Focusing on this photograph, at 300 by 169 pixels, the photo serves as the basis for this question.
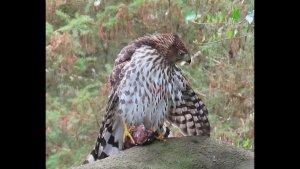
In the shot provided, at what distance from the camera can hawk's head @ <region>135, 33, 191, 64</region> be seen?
304cm

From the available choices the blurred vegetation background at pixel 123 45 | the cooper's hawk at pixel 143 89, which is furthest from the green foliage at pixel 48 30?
the cooper's hawk at pixel 143 89

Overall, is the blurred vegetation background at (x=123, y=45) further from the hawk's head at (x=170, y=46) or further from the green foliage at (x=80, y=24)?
the hawk's head at (x=170, y=46)

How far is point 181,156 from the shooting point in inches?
121

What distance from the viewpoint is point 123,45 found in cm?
315

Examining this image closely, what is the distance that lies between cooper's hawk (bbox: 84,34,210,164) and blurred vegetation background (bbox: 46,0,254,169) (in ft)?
0.30

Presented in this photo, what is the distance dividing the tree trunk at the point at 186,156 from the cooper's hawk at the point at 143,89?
0.11m

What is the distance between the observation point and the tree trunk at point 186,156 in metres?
2.99

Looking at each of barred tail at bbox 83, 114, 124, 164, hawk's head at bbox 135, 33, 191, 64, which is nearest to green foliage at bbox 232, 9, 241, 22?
hawk's head at bbox 135, 33, 191, 64

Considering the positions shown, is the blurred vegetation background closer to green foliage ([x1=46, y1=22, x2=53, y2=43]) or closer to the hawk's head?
green foliage ([x1=46, y1=22, x2=53, y2=43])

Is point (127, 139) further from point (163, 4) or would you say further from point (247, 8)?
point (247, 8)

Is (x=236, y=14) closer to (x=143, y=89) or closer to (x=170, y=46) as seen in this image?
(x=170, y=46)
